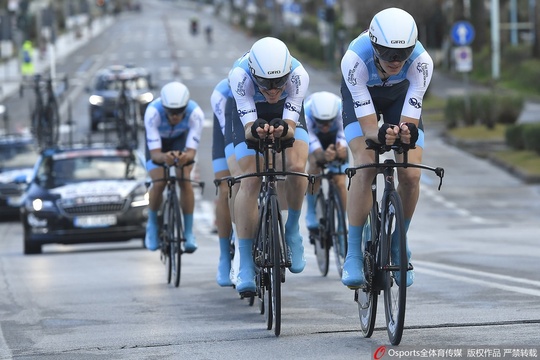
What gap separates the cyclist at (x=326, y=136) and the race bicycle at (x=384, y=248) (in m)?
5.46

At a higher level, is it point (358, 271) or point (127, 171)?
point (358, 271)

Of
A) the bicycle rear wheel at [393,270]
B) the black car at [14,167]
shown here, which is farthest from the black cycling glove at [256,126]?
the black car at [14,167]

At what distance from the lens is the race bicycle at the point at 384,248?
834 centimetres

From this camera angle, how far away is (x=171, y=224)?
46.2ft

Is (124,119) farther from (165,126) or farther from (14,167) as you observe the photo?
(165,126)

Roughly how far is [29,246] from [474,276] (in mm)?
9192

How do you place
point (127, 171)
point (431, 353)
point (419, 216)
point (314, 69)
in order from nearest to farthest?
1. point (431, 353)
2. point (127, 171)
3. point (419, 216)
4. point (314, 69)

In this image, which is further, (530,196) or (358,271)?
(530,196)

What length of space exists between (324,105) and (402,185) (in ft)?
18.7

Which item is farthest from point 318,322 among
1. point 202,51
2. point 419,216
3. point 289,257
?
point 202,51

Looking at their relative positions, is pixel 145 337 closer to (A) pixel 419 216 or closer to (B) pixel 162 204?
(B) pixel 162 204

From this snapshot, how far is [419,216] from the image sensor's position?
88.7 feet

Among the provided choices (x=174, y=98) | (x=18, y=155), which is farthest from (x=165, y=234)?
(x=18, y=155)

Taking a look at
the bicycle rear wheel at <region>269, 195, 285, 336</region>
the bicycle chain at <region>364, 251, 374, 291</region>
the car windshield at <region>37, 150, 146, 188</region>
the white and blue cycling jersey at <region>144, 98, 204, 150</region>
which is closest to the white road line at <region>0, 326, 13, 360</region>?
the bicycle rear wheel at <region>269, 195, 285, 336</region>
